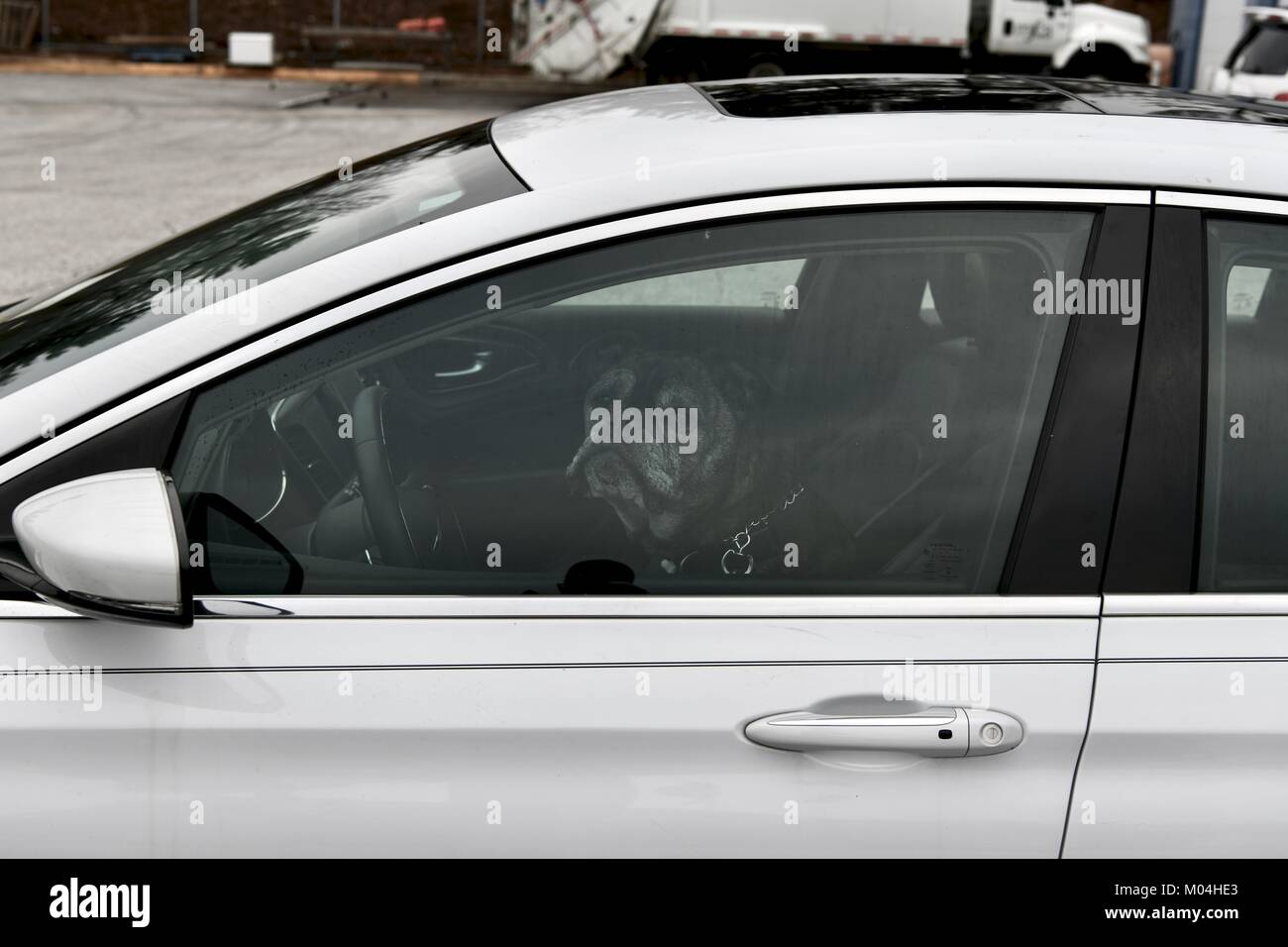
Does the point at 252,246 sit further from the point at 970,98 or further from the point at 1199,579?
the point at 1199,579

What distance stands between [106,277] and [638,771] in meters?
1.38

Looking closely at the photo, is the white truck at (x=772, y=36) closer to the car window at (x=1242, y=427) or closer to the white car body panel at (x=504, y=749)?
the car window at (x=1242, y=427)

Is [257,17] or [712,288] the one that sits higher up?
[257,17]

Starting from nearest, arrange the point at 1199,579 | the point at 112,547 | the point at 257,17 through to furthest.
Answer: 1. the point at 112,547
2. the point at 1199,579
3. the point at 257,17

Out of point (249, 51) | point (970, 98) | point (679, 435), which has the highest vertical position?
point (249, 51)

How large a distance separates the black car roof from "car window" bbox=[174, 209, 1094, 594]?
0.35 m

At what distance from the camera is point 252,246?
2.25 m

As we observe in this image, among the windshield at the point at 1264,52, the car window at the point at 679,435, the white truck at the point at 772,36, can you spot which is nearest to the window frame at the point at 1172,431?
the car window at the point at 679,435

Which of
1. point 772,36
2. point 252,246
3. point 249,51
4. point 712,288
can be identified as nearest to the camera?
point 712,288

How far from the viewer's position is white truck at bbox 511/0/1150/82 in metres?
21.4

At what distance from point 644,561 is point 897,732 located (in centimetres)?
39

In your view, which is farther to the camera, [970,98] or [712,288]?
[970,98]

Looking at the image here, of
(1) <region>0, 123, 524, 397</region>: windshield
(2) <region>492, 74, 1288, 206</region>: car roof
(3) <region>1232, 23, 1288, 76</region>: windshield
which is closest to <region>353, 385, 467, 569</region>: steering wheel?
(1) <region>0, 123, 524, 397</region>: windshield

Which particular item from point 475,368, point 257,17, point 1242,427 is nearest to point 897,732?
point 1242,427
